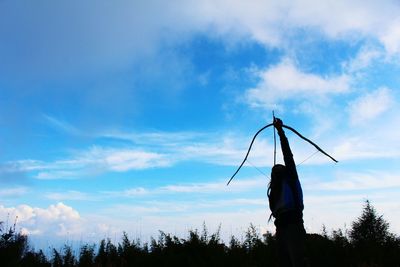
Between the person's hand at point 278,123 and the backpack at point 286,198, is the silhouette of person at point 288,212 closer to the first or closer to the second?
the backpack at point 286,198

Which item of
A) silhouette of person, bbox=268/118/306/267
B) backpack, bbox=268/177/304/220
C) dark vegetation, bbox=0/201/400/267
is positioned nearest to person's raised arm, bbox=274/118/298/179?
silhouette of person, bbox=268/118/306/267

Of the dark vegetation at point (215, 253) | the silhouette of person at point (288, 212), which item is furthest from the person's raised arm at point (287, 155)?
the dark vegetation at point (215, 253)

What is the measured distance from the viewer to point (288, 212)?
20.2 feet

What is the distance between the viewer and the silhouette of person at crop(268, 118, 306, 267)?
240 inches

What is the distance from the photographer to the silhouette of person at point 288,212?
6.09 m

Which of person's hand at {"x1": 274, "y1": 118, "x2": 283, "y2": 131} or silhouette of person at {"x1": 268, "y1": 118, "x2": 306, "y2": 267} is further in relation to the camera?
person's hand at {"x1": 274, "y1": 118, "x2": 283, "y2": 131}

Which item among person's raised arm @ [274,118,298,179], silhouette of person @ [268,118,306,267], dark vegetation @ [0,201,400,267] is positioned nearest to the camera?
silhouette of person @ [268,118,306,267]

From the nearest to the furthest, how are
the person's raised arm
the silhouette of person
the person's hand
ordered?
the silhouette of person < the person's raised arm < the person's hand

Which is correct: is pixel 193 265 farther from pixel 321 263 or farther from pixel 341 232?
pixel 341 232

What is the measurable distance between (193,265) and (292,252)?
225 inches

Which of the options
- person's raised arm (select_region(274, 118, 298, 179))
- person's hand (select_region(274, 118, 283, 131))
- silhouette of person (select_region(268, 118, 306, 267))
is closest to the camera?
silhouette of person (select_region(268, 118, 306, 267))

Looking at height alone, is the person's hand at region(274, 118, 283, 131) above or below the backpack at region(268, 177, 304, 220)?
above

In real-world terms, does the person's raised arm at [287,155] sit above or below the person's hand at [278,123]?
below

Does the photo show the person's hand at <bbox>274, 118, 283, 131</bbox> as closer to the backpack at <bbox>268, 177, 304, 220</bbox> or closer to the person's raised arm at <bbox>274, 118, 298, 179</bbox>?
the person's raised arm at <bbox>274, 118, 298, 179</bbox>
